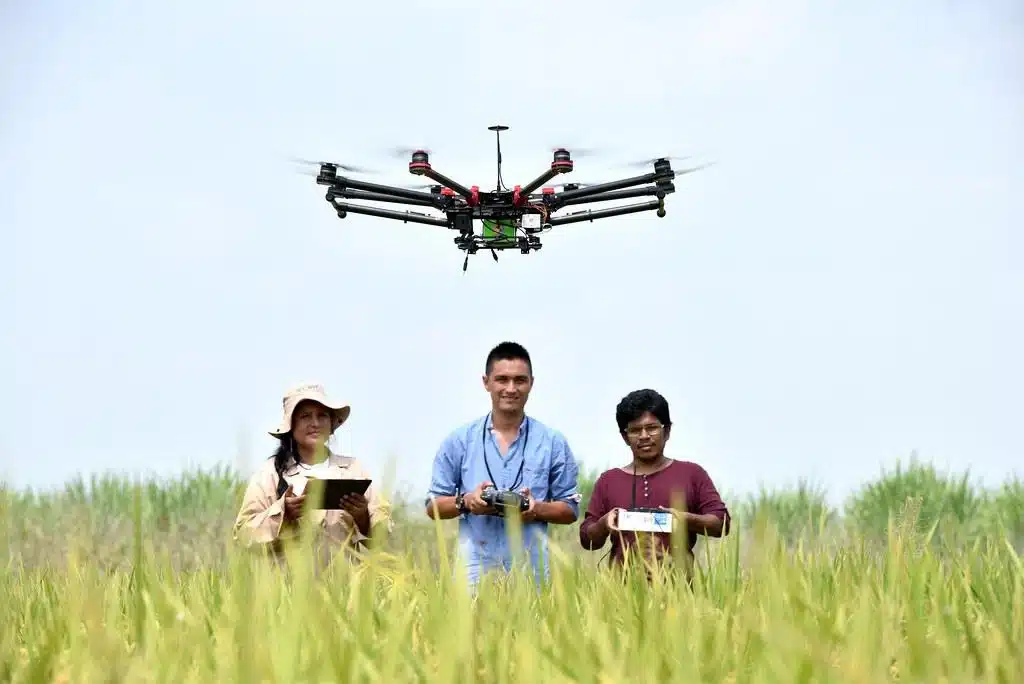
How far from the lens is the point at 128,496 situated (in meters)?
14.5

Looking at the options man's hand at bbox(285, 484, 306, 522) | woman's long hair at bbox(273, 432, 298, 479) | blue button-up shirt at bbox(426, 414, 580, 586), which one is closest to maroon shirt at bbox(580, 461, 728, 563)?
blue button-up shirt at bbox(426, 414, 580, 586)

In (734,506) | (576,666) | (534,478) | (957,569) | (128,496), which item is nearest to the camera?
(576,666)

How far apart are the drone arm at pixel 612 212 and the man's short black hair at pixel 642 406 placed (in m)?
16.2

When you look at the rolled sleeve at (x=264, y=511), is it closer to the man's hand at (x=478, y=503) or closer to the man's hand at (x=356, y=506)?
the man's hand at (x=356, y=506)

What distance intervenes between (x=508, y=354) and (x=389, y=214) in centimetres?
1629

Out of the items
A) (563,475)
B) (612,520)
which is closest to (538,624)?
(612,520)

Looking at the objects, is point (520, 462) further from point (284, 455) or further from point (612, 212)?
point (612, 212)

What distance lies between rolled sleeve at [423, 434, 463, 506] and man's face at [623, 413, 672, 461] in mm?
816

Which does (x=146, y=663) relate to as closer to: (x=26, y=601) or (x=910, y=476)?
(x=26, y=601)

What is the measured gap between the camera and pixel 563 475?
541 cm

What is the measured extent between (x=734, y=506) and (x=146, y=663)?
1186 cm

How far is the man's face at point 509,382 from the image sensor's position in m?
5.30

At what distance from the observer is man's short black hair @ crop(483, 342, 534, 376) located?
532 cm

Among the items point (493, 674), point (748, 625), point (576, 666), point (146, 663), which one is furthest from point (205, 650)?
point (748, 625)
